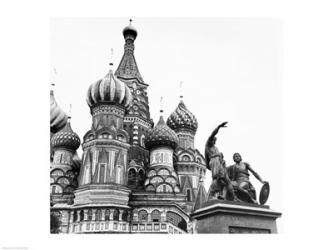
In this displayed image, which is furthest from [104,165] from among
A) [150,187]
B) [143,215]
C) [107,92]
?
[107,92]

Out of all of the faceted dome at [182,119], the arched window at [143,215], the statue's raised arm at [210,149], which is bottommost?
the statue's raised arm at [210,149]

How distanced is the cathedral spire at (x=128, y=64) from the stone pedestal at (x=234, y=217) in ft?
46.8

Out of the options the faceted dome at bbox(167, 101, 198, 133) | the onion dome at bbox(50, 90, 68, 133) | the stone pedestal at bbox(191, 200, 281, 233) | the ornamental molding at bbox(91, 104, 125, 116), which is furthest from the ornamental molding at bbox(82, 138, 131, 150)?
the stone pedestal at bbox(191, 200, 281, 233)

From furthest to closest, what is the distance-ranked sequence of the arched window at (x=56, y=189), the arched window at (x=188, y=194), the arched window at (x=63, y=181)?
the arched window at (x=188, y=194) < the arched window at (x=63, y=181) < the arched window at (x=56, y=189)

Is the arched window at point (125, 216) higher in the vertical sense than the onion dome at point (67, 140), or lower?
lower

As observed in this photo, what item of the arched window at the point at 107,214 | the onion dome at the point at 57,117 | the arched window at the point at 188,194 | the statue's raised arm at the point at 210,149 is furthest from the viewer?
the onion dome at the point at 57,117

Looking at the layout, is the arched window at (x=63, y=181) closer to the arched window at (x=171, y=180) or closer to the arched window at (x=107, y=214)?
the arched window at (x=107, y=214)

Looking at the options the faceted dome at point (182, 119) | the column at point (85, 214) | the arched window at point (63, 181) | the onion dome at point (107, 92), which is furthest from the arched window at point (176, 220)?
the faceted dome at point (182, 119)

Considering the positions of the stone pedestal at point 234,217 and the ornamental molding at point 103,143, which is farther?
→ the ornamental molding at point 103,143

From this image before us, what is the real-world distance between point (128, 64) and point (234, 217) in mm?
15274

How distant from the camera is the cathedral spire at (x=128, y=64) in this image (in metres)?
19.7

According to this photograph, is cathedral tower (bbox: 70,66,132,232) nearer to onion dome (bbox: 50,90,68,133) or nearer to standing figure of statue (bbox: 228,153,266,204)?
onion dome (bbox: 50,90,68,133)

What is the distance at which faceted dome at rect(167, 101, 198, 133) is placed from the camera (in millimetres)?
20250

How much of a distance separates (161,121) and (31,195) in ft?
35.9
